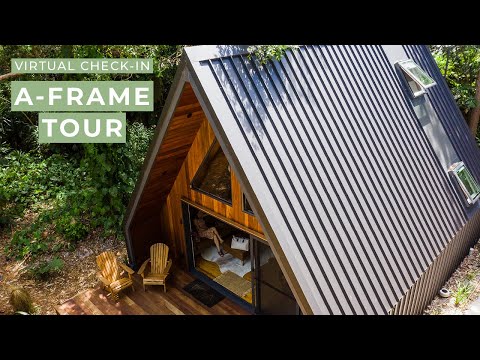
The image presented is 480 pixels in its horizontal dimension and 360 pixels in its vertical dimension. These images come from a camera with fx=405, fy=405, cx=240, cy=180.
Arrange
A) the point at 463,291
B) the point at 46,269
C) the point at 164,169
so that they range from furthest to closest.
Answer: the point at 46,269 → the point at 463,291 → the point at 164,169

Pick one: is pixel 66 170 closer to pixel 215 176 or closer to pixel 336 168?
pixel 215 176

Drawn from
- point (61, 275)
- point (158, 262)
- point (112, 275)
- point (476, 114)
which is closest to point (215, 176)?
point (158, 262)

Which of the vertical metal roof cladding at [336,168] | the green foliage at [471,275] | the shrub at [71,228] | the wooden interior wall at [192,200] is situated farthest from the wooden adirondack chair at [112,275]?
the green foliage at [471,275]

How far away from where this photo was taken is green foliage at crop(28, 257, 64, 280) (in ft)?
29.2

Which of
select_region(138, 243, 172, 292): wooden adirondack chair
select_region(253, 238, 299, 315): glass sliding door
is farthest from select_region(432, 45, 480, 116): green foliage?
select_region(138, 243, 172, 292): wooden adirondack chair

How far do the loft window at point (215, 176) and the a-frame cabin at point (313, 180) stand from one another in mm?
24

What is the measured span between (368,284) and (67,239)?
7.78 m

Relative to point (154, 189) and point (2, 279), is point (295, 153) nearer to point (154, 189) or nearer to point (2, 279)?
point (154, 189)

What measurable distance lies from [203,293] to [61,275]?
12.0ft

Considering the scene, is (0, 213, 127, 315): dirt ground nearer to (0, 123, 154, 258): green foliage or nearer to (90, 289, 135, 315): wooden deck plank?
(0, 123, 154, 258): green foliage

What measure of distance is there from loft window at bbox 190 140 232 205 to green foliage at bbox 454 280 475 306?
16.0 feet

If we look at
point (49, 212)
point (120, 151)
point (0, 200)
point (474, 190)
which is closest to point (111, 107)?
point (120, 151)

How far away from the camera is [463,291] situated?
7938 mm

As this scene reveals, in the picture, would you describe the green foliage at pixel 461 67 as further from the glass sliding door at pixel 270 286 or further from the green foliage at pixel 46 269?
the green foliage at pixel 46 269
